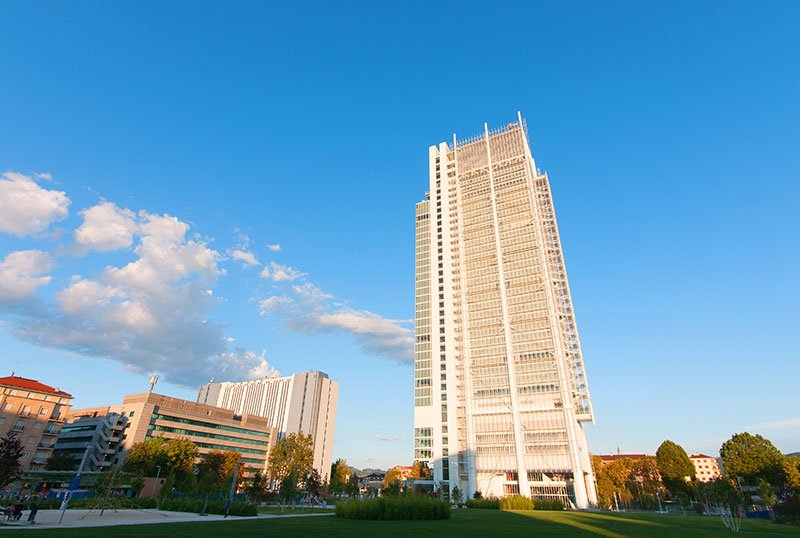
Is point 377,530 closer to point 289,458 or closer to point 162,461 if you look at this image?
point 289,458

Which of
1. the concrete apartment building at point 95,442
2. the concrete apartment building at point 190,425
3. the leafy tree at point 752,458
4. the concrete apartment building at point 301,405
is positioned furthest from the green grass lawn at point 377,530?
the concrete apartment building at point 301,405

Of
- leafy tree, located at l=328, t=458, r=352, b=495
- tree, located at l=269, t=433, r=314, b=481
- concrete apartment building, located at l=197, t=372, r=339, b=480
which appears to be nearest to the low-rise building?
concrete apartment building, located at l=197, t=372, r=339, b=480

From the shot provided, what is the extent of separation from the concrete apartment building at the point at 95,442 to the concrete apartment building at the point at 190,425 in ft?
3.74

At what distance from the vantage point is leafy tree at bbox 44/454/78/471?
78994mm

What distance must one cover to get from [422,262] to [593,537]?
338 ft

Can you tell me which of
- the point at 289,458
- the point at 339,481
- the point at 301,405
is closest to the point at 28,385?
the point at 289,458

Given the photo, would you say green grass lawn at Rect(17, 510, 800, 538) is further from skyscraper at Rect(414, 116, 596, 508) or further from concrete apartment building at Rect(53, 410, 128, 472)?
concrete apartment building at Rect(53, 410, 128, 472)

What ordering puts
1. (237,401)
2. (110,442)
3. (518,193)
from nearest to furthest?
(110,442)
(518,193)
(237,401)

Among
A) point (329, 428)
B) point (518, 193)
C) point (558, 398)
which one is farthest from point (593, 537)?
point (329, 428)

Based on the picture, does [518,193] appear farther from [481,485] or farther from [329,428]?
[329,428]

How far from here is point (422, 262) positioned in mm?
121688

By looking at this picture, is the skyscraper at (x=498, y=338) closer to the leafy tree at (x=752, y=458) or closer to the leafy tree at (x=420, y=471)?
the leafy tree at (x=420, y=471)

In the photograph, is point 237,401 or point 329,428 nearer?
point 329,428

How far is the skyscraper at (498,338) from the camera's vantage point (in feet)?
282
